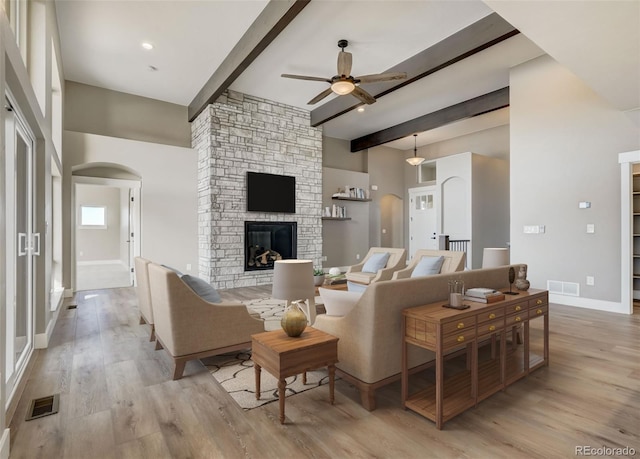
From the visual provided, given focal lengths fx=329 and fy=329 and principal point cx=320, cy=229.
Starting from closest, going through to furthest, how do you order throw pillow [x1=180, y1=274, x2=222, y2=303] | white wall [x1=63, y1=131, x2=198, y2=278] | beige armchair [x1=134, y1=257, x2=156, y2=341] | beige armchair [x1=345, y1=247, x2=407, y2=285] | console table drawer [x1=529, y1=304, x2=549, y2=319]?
1. console table drawer [x1=529, y1=304, x2=549, y2=319]
2. throw pillow [x1=180, y1=274, x2=222, y2=303]
3. beige armchair [x1=134, y1=257, x2=156, y2=341]
4. beige armchair [x1=345, y1=247, x2=407, y2=285]
5. white wall [x1=63, y1=131, x2=198, y2=278]

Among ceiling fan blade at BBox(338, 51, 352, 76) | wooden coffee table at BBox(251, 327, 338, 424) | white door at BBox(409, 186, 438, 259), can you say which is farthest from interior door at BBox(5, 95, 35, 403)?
white door at BBox(409, 186, 438, 259)

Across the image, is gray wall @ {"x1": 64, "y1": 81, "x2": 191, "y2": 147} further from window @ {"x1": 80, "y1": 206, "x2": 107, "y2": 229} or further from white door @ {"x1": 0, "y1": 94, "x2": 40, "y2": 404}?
window @ {"x1": 80, "y1": 206, "x2": 107, "y2": 229}

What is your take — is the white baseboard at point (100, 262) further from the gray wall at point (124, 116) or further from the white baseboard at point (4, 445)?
the white baseboard at point (4, 445)

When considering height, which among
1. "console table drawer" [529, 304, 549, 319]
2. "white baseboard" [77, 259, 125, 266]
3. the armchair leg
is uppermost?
"console table drawer" [529, 304, 549, 319]

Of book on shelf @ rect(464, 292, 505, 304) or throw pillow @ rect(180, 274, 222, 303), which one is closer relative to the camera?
book on shelf @ rect(464, 292, 505, 304)

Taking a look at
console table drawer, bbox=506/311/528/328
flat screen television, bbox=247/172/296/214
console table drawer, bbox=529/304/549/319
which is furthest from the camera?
flat screen television, bbox=247/172/296/214

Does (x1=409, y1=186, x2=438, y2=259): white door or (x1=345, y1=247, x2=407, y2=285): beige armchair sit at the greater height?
(x1=409, y1=186, x2=438, y2=259): white door

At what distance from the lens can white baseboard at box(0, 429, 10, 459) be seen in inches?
63.1

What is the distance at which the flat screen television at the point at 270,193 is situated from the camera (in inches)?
263

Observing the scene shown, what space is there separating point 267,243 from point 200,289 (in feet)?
13.9

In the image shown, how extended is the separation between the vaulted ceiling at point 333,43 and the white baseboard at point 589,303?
254cm

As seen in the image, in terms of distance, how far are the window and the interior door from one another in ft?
28.5

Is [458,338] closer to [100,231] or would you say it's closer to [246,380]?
[246,380]

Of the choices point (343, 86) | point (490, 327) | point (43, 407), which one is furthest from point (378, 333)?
point (343, 86)
